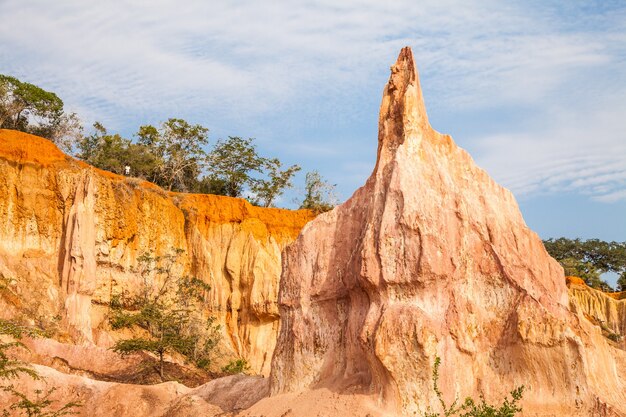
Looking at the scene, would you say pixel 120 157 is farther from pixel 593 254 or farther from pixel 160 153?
pixel 593 254

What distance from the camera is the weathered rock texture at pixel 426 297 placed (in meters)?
14.3

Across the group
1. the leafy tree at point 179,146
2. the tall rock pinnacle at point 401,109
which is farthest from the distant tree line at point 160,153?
the tall rock pinnacle at point 401,109

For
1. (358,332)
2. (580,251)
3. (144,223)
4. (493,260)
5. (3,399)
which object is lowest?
(3,399)

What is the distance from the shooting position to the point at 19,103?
42.9 metres

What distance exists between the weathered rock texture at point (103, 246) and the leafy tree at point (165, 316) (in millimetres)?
722

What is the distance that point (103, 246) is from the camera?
33344 millimetres

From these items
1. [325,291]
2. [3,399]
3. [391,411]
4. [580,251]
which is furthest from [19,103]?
[580,251]

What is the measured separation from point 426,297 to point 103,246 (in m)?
21.5

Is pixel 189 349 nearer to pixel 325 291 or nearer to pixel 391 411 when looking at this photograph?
pixel 325 291

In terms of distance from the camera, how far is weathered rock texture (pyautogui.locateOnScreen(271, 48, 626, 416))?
14320mm

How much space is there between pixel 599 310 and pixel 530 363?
3401cm

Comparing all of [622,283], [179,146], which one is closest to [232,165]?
[179,146]

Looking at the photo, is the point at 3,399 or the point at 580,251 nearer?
the point at 3,399

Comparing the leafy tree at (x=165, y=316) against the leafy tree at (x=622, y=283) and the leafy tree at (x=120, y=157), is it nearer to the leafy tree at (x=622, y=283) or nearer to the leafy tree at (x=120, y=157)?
the leafy tree at (x=120, y=157)
